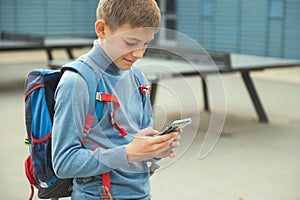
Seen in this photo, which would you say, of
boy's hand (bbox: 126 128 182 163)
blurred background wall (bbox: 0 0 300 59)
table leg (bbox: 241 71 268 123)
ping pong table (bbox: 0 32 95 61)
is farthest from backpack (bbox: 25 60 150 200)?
blurred background wall (bbox: 0 0 300 59)

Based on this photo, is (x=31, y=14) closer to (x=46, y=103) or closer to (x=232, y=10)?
(x=232, y=10)

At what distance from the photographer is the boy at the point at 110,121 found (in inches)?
52.3

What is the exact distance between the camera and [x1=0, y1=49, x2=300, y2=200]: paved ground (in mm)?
3109

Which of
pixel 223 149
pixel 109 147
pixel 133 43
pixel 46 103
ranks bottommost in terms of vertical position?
pixel 223 149

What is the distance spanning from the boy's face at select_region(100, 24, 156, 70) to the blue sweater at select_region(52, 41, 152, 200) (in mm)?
41

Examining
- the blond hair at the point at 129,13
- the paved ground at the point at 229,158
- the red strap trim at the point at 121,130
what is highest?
the blond hair at the point at 129,13

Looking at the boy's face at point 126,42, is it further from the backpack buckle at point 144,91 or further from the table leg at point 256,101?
the table leg at point 256,101

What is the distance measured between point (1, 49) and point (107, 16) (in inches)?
205

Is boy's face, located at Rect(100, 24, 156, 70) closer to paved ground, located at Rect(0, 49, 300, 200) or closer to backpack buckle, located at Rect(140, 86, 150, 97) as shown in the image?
backpack buckle, located at Rect(140, 86, 150, 97)

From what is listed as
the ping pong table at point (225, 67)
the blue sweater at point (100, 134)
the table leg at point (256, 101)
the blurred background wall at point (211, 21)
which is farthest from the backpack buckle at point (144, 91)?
the blurred background wall at point (211, 21)

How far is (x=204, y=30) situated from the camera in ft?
35.4

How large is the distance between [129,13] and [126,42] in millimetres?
70

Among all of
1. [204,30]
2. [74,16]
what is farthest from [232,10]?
[74,16]

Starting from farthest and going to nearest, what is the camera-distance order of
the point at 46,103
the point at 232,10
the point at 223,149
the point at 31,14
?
the point at 31,14, the point at 232,10, the point at 223,149, the point at 46,103
